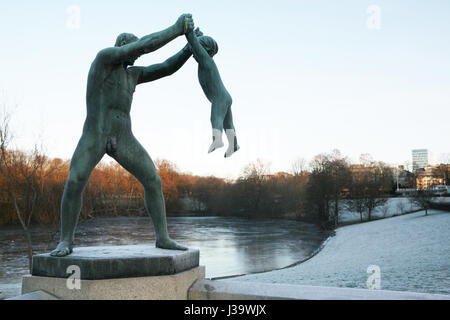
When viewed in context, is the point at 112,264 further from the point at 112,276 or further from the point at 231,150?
the point at 231,150

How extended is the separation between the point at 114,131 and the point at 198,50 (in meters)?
1.25

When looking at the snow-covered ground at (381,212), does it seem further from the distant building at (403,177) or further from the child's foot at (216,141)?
the child's foot at (216,141)

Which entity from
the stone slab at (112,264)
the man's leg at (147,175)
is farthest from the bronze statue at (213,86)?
the stone slab at (112,264)

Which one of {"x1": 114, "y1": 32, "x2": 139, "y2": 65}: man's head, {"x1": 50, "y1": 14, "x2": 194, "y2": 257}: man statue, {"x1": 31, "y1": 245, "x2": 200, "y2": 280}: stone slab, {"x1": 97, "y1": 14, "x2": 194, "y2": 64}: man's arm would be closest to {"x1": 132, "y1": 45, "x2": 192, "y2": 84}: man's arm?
{"x1": 50, "y1": 14, "x2": 194, "y2": 257}: man statue

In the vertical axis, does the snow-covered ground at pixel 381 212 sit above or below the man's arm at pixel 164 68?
below

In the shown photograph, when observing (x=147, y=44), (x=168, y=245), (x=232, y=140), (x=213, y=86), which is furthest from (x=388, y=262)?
(x=147, y=44)

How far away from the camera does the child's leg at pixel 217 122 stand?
3.58 metres

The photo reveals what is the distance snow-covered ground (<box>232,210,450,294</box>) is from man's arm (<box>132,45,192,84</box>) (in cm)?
1047

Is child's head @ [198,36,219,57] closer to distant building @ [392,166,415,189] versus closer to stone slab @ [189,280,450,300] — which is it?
stone slab @ [189,280,450,300]

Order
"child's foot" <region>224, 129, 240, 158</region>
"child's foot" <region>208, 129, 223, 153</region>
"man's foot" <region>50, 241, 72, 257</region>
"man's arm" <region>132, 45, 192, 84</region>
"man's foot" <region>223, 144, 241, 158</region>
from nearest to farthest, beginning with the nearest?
"man's foot" <region>50, 241, 72, 257</region>, "child's foot" <region>208, 129, 223, 153</region>, "man's foot" <region>223, 144, 241, 158</region>, "child's foot" <region>224, 129, 240, 158</region>, "man's arm" <region>132, 45, 192, 84</region>

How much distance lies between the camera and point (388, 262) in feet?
60.4

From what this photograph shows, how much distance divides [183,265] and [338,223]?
44680 mm

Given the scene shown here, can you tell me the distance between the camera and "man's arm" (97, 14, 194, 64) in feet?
11.9
